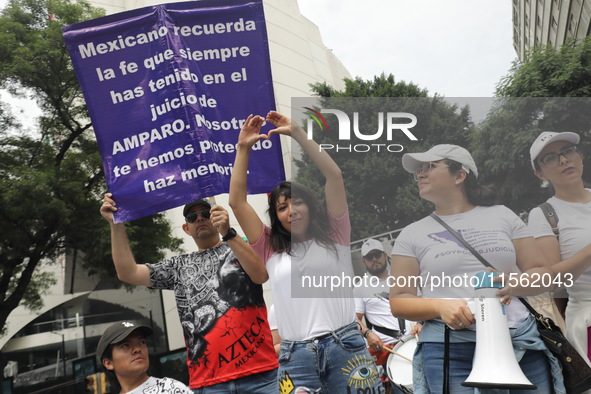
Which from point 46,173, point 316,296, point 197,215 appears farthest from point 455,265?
point 46,173

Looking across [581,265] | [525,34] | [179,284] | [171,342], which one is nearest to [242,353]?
[179,284]

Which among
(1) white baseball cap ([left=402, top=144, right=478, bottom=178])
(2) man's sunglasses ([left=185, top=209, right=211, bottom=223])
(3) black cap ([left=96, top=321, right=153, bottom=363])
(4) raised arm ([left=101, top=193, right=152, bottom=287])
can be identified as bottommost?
(3) black cap ([left=96, top=321, right=153, bottom=363])

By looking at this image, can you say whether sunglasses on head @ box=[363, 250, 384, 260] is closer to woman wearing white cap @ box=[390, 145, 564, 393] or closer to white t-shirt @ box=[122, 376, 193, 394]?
woman wearing white cap @ box=[390, 145, 564, 393]

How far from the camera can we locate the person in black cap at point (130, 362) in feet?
10.2

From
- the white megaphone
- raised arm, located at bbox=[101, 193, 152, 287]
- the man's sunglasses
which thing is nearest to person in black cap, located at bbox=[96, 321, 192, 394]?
raised arm, located at bbox=[101, 193, 152, 287]

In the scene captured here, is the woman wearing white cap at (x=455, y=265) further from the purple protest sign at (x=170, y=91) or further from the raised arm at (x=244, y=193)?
the purple protest sign at (x=170, y=91)

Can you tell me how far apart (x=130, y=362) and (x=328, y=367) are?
123 centimetres

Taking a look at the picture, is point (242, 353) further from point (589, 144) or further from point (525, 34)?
point (525, 34)

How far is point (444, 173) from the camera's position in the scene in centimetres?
217

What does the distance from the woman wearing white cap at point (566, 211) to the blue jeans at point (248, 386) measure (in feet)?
5.23

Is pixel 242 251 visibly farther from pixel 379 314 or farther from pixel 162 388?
pixel 379 314

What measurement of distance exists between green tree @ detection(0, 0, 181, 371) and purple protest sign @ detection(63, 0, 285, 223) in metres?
8.74

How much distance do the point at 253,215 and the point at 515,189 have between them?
4.14 ft

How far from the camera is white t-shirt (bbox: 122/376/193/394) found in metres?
3.08
